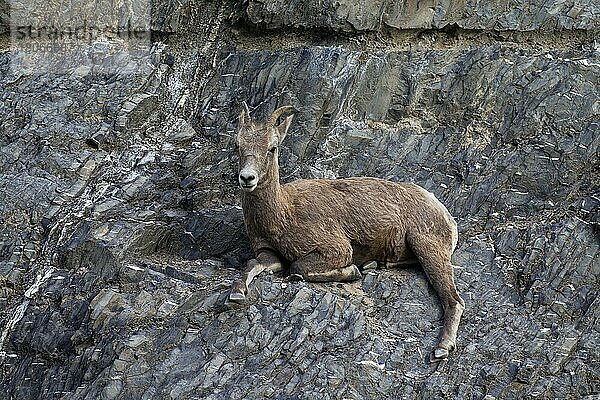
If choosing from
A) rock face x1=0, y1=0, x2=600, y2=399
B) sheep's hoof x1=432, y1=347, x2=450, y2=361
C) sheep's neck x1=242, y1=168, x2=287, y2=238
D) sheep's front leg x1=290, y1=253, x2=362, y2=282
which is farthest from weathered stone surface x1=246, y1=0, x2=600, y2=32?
sheep's hoof x1=432, y1=347, x2=450, y2=361

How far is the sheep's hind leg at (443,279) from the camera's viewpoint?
8.99 metres

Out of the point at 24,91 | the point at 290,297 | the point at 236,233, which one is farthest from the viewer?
the point at 24,91

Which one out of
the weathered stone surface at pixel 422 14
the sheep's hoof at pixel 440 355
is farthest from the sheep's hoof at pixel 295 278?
the weathered stone surface at pixel 422 14

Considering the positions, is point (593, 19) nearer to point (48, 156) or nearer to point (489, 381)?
point (489, 381)

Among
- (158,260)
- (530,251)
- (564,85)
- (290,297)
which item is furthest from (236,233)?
(564,85)

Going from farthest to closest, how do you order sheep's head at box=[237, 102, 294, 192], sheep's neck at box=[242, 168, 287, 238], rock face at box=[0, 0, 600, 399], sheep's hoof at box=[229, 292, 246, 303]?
sheep's neck at box=[242, 168, 287, 238], sheep's head at box=[237, 102, 294, 192], sheep's hoof at box=[229, 292, 246, 303], rock face at box=[0, 0, 600, 399]

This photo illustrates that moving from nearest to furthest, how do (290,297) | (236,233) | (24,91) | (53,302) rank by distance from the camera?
(290,297), (53,302), (236,233), (24,91)

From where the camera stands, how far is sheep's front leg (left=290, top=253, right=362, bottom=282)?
9445 millimetres

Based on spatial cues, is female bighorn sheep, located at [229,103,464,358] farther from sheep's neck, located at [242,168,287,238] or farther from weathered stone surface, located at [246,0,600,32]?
Result: weathered stone surface, located at [246,0,600,32]

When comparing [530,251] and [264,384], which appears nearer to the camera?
[264,384]

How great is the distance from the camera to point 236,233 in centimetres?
1062

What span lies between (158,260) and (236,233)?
3.06ft

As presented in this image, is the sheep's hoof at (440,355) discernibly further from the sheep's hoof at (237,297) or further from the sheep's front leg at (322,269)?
the sheep's hoof at (237,297)

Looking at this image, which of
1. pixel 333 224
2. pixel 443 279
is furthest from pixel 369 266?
pixel 443 279
